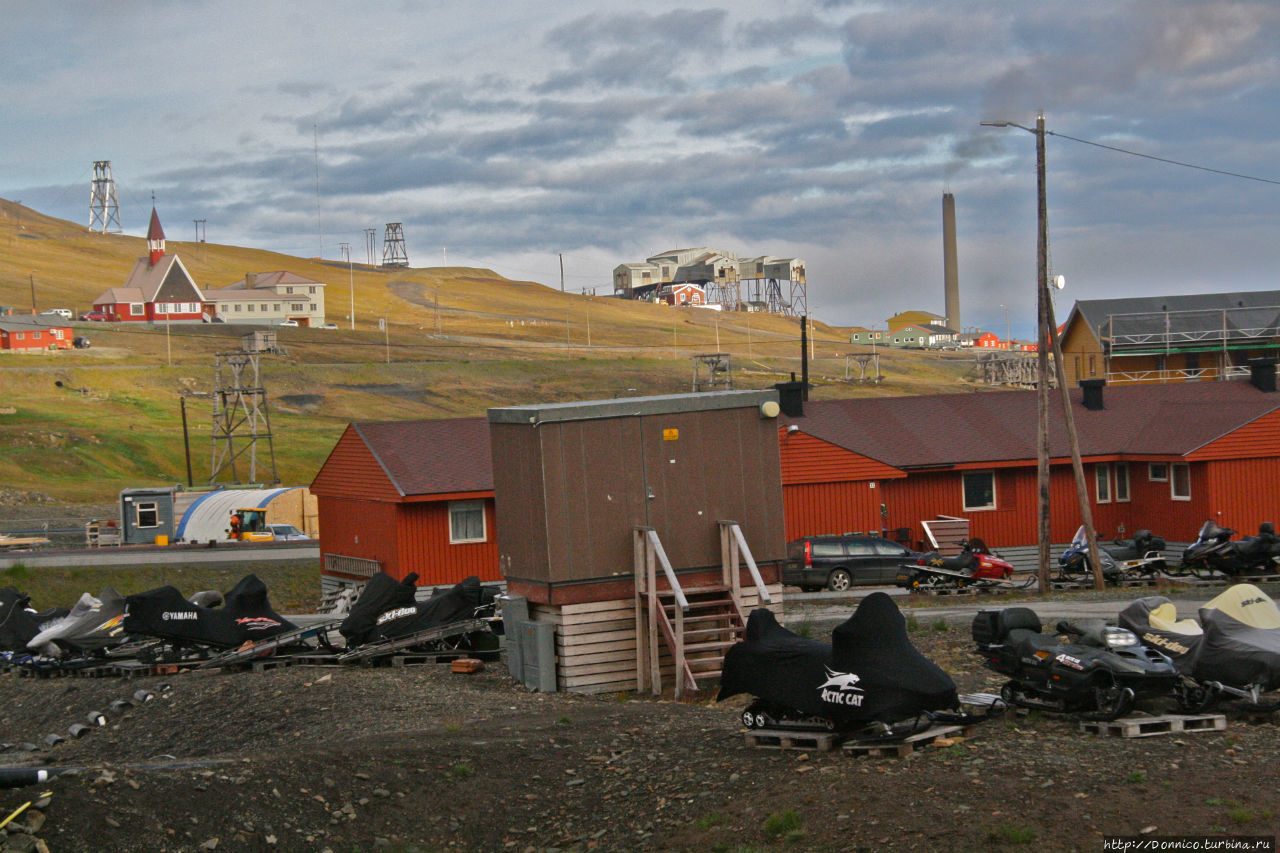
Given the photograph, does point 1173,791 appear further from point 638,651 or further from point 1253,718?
point 638,651

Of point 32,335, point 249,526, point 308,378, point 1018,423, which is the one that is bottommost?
point 249,526

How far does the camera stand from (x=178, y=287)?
507ft

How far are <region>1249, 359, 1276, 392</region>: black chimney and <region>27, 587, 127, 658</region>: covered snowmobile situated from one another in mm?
32498

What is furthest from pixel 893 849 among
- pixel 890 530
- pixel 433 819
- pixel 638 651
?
pixel 890 530

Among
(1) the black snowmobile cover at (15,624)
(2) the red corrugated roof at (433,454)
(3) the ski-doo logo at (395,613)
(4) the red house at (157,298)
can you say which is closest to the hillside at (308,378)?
(4) the red house at (157,298)

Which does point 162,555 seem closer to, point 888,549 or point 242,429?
point 888,549

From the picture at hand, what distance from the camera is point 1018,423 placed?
127 feet

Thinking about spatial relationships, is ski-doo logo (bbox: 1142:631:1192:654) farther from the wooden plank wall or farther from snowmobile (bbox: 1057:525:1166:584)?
snowmobile (bbox: 1057:525:1166:584)

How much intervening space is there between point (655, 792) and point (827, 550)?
65.3 ft

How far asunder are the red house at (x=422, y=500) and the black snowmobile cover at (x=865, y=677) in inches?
784

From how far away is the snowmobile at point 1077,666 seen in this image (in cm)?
1309

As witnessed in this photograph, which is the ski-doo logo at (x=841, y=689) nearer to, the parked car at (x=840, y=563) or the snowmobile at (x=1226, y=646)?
the snowmobile at (x=1226, y=646)

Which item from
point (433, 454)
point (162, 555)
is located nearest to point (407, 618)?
point (433, 454)

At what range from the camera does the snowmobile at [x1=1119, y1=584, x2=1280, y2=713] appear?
13359 millimetres
